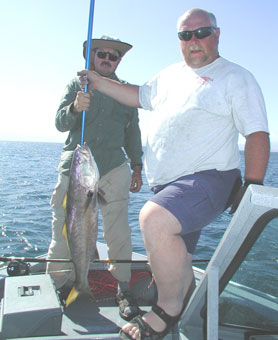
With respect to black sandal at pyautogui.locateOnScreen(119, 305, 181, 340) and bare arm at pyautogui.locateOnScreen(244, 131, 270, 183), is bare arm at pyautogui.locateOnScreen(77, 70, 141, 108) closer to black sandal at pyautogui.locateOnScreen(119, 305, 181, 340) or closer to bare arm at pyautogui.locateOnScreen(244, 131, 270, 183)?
bare arm at pyautogui.locateOnScreen(244, 131, 270, 183)

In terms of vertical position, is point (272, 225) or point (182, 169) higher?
point (182, 169)

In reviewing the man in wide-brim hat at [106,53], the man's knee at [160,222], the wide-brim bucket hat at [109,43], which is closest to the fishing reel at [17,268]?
the man's knee at [160,222]

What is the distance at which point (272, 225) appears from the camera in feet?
6.49

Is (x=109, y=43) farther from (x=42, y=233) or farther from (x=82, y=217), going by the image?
(x=42, y=233)

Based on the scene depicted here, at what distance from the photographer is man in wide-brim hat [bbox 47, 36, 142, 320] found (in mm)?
3887

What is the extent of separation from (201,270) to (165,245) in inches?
99.7

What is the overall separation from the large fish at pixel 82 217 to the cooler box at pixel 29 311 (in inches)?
13.4

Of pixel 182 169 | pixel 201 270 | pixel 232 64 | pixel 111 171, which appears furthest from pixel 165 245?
pixel 201 270

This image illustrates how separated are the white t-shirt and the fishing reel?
6.50 feet

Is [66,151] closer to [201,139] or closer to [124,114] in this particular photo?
[124,114]

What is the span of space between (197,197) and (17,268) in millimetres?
2386

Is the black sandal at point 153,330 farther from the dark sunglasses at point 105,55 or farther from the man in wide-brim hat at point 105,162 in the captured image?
the dark sunglasses at point 105,55

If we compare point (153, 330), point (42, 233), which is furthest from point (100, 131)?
point (42, 233)

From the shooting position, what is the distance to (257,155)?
2.43 m
